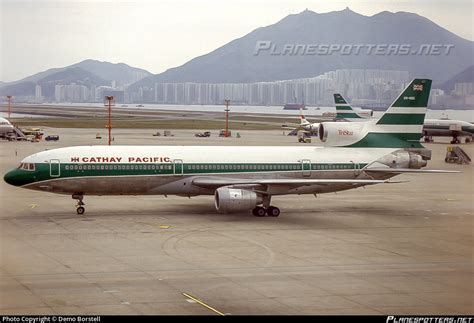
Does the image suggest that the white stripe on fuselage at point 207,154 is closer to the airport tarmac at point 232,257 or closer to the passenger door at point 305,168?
the passenger door at point 305,168

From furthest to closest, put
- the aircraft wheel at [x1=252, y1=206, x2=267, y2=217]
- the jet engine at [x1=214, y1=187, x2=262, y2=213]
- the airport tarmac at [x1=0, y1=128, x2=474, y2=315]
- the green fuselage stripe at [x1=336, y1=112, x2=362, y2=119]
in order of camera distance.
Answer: the green fuselage stripe at [x1=336, y1=112, x2=362, y2=119]
the aircraft wheel at [x1=252, y1=206, x2=267, y2=217]
the jet engine at [x1=214, y1=187, x2=262, y2=213]
the airport tarmac at [x1=0, y1=128, x2=474, y2=315]

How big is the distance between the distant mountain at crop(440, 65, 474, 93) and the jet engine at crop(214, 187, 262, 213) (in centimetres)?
3907

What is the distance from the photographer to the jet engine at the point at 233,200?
35875 millimetres

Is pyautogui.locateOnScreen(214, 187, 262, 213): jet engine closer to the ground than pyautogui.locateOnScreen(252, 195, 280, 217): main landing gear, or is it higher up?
higher up

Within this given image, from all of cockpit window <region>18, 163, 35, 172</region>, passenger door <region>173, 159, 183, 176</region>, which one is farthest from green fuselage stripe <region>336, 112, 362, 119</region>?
cockpit window <region>18, 163, 35, 172</region>

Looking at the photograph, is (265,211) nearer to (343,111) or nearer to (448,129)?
(343,111)

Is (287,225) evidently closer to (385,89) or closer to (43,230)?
(43,230)

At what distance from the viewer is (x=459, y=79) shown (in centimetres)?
6850

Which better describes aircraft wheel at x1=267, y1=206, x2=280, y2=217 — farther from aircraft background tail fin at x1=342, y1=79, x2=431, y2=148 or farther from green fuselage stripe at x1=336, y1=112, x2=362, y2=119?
green fuselage stripe at x1=336, y1=112, x2=362, y2=119

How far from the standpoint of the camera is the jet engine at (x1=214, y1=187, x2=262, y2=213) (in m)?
35.9

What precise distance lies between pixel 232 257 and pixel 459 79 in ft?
161

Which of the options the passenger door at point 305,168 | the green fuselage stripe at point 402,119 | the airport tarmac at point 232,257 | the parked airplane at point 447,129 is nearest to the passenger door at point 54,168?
the airport tarmac at point 232,257

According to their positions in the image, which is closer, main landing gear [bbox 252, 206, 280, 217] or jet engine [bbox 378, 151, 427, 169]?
main landing gear [bbox 252, 206, 280, 217]

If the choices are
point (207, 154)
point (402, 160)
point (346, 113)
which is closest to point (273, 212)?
point (207, 154)
